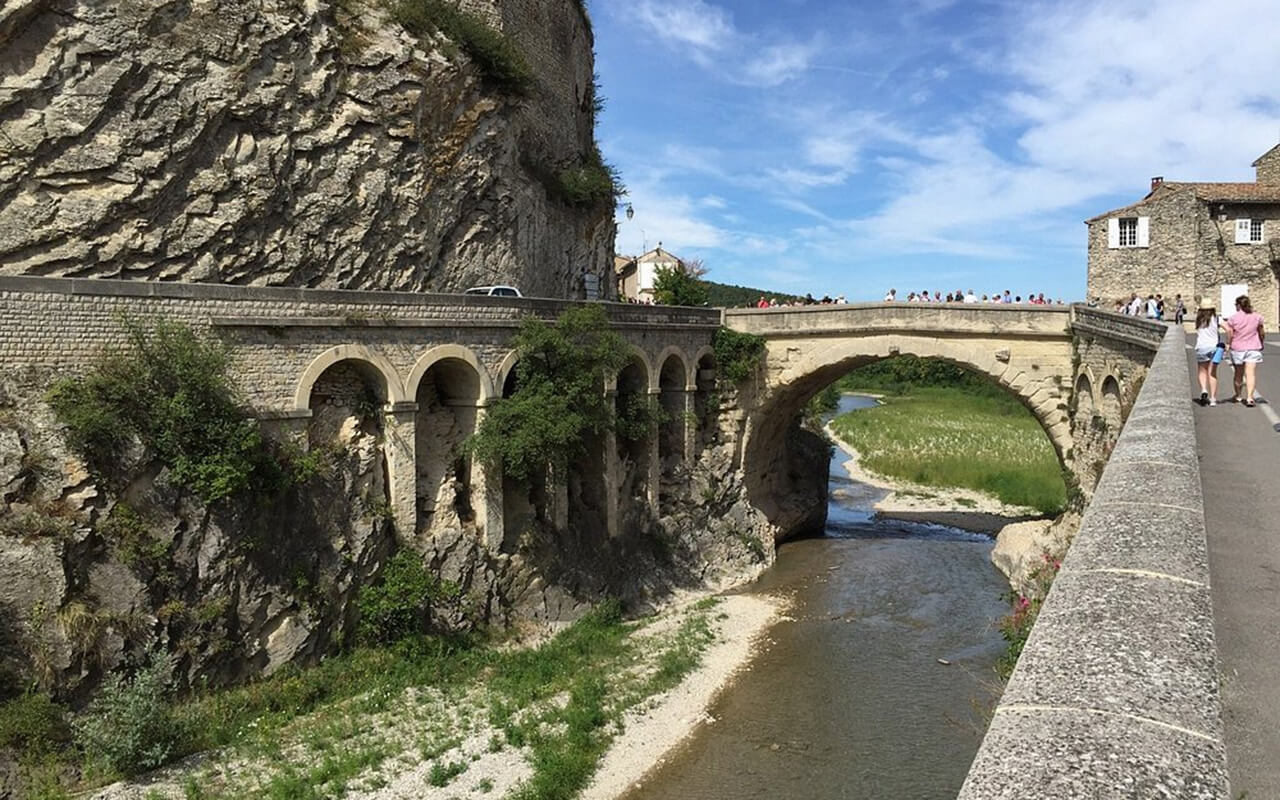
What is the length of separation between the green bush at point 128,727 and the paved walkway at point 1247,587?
13.0 metres

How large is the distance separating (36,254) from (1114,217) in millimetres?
29420

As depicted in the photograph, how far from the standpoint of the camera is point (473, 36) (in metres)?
22.5

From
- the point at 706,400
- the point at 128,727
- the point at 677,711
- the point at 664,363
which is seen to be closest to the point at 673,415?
the point at 664,363

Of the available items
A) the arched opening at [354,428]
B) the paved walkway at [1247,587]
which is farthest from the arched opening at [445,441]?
the paved walkway at [1247,587]

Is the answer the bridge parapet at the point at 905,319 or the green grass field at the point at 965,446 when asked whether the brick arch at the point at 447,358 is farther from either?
the green grass field at the point at 965,446

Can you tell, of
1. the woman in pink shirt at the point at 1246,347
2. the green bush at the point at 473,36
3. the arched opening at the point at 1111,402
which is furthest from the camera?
the green bush at the point at 473,36

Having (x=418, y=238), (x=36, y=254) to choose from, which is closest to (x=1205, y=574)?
(x=36, y=254)

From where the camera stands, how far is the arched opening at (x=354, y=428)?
16.0 meters

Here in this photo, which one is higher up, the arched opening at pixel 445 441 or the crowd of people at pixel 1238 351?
the crowd of people at pixel 1238 351

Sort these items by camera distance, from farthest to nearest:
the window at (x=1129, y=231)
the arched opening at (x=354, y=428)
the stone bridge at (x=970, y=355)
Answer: the window at (x=1129, y=231), the stone bridge at (x=970, y=355), the arched opening at (x=354, y=428)

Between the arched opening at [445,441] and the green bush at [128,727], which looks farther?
the arched opening at [445,441]

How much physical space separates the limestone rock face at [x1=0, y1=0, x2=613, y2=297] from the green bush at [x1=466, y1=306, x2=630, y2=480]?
16.4 ft

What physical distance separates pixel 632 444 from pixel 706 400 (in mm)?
4301

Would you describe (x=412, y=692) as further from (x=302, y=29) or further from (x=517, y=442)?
(x=302, y=29)
